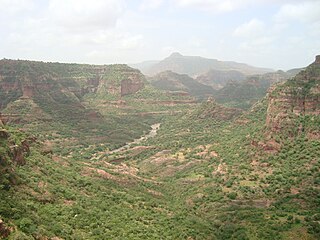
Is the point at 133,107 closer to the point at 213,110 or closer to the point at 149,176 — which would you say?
the point at 213,110

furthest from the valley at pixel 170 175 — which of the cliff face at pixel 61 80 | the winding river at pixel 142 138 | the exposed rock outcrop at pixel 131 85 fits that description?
the exposed rock outcrop at pixel 131 85

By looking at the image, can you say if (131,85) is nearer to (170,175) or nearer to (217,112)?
(217,112)

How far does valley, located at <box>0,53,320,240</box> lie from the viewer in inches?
1632

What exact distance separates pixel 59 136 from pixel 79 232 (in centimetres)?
7748

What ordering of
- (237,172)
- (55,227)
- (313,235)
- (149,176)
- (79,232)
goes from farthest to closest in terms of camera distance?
(149,176)
(237,172)
(313,235)
(79,232)
(55,227)

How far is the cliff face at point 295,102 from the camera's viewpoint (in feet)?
223

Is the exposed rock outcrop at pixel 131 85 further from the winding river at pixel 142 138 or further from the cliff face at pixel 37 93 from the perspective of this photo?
the winding river at pixel 142 138

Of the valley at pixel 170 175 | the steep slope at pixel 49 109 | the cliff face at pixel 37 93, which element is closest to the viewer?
the valley at pixel 170 175

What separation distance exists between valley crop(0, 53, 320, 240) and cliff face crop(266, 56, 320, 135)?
0.60 ft

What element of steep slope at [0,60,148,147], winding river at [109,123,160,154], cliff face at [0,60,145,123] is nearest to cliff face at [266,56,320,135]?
winding river at [109,123,160,154]

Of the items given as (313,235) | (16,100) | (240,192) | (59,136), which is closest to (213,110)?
(59,136)

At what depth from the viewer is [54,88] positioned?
14088 cm

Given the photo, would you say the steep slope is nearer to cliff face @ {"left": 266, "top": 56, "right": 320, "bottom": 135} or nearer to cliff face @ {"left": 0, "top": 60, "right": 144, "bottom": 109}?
cliff face @ {"left": 0, "top": 60, "right": 144, "bottom": 109}

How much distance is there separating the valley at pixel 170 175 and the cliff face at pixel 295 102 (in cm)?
Result: 18
